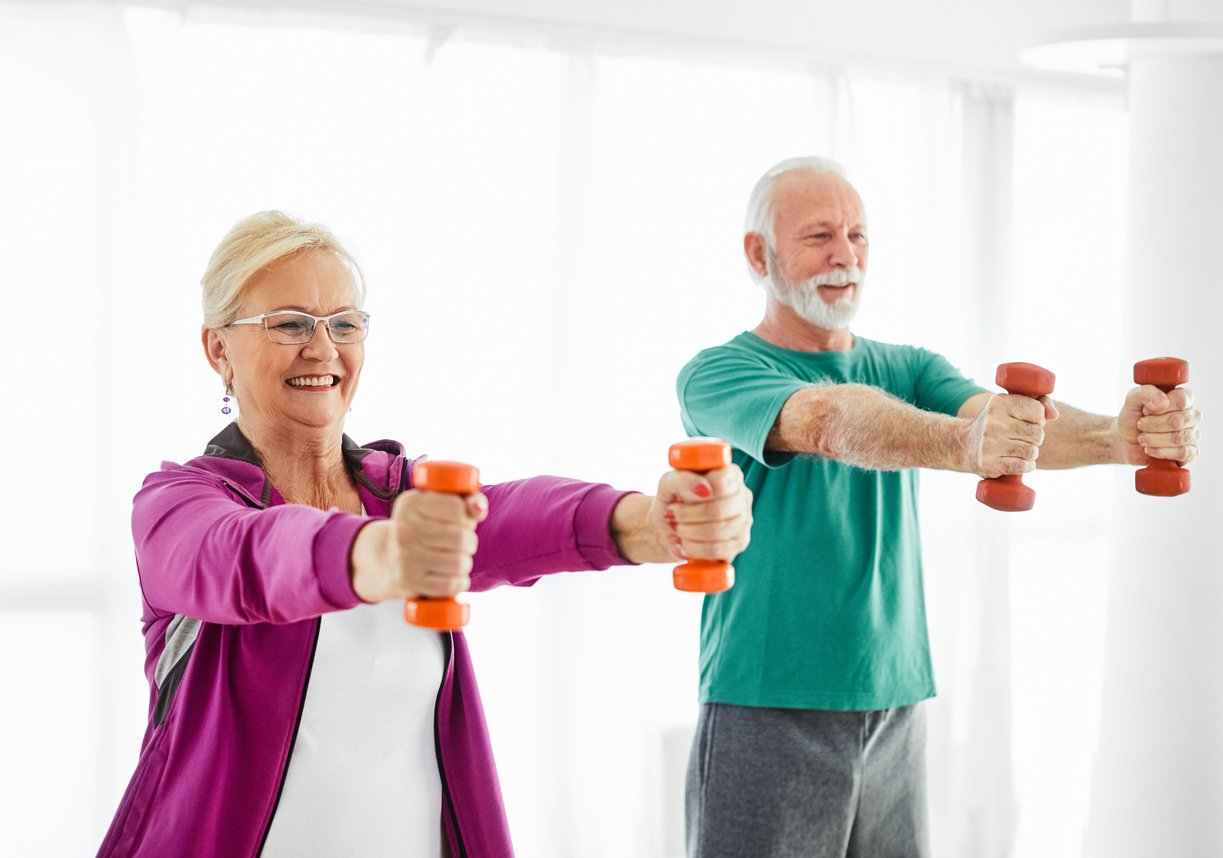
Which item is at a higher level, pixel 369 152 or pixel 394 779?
pixel 369 152

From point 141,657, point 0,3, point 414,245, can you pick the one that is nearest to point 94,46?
point 0,3

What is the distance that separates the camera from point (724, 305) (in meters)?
3.81

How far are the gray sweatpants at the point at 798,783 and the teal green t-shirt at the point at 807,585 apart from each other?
42 millimetres

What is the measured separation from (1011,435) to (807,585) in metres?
0.63

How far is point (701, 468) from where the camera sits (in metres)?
1.35

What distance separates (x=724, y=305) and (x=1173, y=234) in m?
1.30

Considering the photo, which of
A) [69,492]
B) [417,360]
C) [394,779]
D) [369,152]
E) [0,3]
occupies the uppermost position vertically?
[0,3]

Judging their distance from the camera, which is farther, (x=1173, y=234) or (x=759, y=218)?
(x=1173, y=234)

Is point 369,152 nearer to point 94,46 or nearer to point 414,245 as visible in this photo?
point 414,245

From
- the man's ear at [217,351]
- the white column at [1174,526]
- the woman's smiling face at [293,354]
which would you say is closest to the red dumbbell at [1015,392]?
the woman's smiling face at [293,354]

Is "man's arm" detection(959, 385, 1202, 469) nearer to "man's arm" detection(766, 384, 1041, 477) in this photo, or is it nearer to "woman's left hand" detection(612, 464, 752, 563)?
"man's arm" detection(766, 384, 1041, 477)

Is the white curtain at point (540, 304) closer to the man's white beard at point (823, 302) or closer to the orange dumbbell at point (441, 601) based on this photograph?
the man's white beard at point (823, 302)

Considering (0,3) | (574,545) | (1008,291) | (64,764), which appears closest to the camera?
(574,545)

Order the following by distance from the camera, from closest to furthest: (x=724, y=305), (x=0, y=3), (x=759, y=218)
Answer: (x=759, y=218) < (x=0, y=3) < (x=724, y=305)
